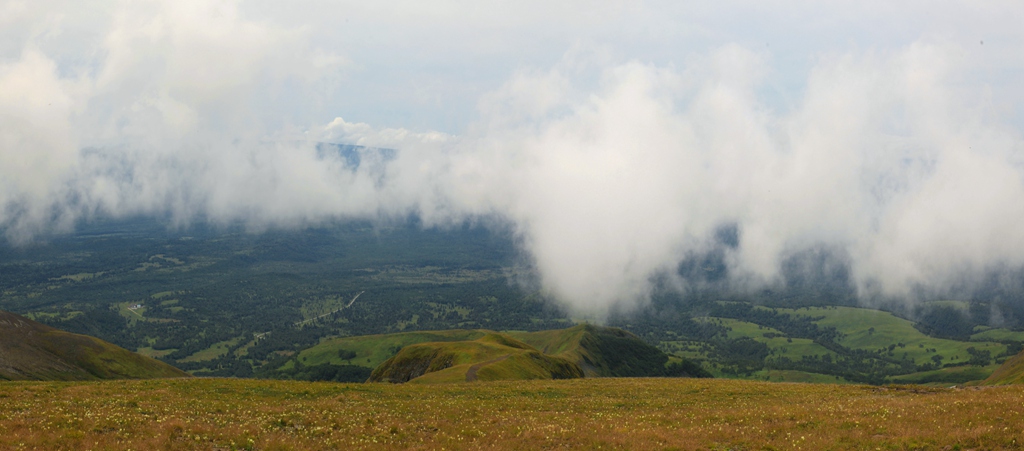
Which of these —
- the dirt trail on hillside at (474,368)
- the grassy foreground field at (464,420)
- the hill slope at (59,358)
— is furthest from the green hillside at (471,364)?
the hill slope at (59,358)

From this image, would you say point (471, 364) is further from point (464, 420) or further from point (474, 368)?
point (464, 420)

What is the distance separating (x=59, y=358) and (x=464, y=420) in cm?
10360

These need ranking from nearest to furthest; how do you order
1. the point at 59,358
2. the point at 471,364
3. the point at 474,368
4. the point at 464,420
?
the point at 464,420 → the point at 474,368 → the point at 471,364 → the point at 59,358

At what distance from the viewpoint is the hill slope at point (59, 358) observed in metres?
82.6

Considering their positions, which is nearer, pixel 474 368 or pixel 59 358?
pixel 474 368

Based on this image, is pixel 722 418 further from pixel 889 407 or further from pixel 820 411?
pixel 889 407

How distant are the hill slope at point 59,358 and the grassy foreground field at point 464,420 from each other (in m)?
51.3

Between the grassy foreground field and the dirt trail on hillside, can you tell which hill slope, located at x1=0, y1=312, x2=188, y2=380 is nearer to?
the grassy foreground field

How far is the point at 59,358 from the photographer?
100188 mm

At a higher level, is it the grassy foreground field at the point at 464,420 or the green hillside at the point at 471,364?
the grassy foreground field at the point at 464,420

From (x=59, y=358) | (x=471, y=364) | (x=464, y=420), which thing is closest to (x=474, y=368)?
(x=471, y=364)

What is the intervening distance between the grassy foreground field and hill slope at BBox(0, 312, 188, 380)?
51279 millimetres

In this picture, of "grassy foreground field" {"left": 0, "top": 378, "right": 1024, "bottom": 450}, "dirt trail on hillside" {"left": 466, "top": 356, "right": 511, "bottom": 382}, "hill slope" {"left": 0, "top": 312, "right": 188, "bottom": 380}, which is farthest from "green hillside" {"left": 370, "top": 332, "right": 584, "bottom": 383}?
"hill slope" {"left": 0, "top": 312, "right": 188, "bottom": 380}

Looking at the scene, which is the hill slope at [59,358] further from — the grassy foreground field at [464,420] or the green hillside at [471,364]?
the green hillside at [471,364]
